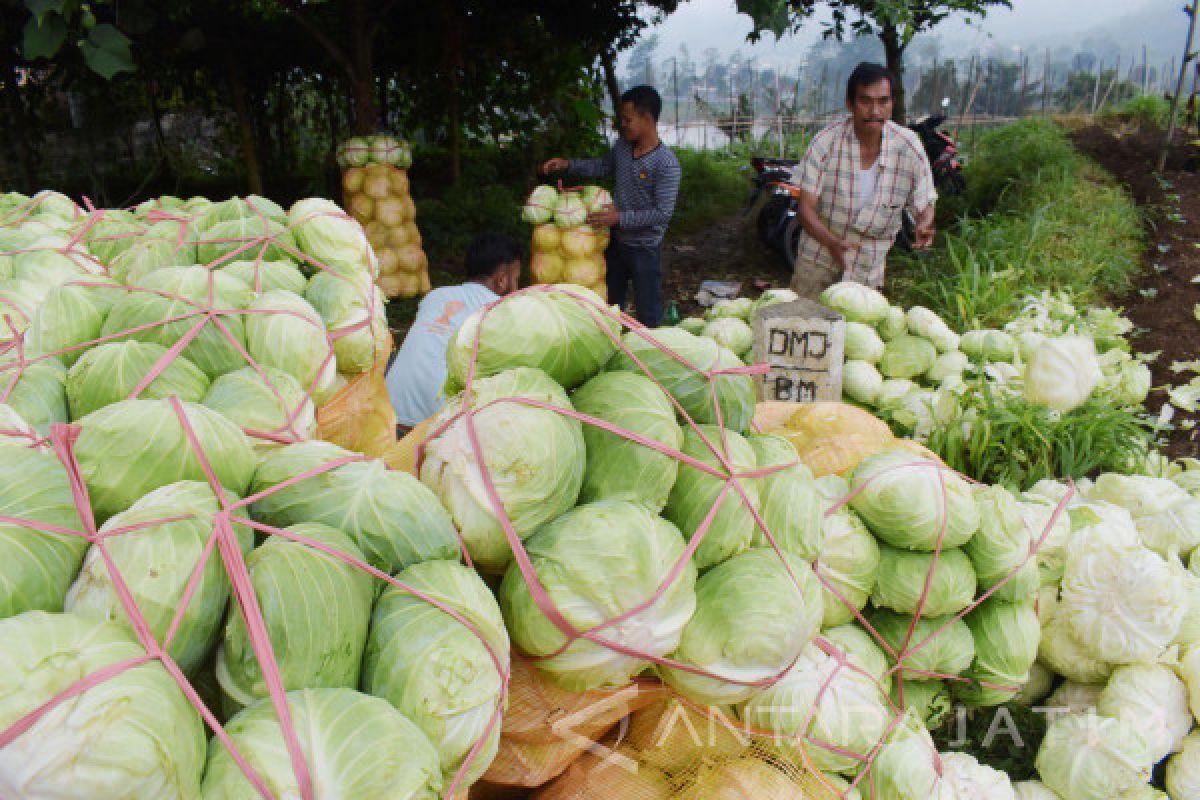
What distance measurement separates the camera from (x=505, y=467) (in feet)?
4.66

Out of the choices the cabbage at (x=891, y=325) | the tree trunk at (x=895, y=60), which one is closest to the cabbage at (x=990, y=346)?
the cabbage at (x=891, y=325)

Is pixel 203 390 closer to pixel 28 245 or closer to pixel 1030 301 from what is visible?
pixel 28 245

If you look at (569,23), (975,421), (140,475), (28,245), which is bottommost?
(975,421)

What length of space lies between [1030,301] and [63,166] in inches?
557

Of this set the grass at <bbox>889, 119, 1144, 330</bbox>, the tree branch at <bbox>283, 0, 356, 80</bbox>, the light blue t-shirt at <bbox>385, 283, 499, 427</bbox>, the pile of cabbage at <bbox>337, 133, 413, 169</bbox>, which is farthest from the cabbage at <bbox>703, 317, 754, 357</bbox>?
the tree branch at <bbox>283, 0, 356, 80</bbox>

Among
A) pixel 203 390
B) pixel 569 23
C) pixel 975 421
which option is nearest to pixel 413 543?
pixel 203 390

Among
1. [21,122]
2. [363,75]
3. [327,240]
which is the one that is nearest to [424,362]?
[327,240]

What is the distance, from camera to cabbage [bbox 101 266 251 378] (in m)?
1.78

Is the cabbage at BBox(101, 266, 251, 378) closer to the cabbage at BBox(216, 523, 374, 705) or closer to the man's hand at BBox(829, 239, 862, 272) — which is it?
the cabbage at BBox(216, 523, 374, 705)

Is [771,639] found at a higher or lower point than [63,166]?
lower

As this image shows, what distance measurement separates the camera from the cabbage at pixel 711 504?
1.61 meters

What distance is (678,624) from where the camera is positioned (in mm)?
1457

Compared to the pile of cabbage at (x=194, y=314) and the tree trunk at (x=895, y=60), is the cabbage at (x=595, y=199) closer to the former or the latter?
the pile of cabbage at (x=194, y=314)

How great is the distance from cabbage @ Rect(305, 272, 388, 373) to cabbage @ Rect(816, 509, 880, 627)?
1391mm
